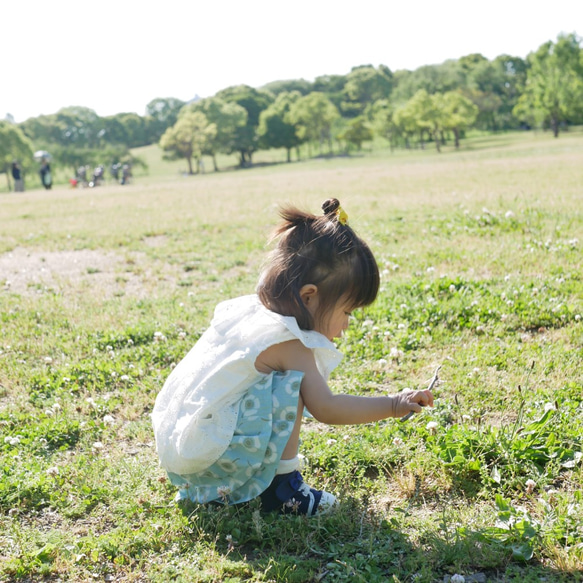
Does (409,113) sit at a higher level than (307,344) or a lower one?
higher

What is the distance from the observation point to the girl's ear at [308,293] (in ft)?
10.7

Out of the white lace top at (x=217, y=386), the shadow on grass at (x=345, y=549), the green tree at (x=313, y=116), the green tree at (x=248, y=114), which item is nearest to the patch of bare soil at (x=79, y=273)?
the white lace top at (x=217, y=386)

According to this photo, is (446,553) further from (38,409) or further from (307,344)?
(38,409)

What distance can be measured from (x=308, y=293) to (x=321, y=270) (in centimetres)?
14

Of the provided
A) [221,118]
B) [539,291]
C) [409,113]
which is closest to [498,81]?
[409,113]

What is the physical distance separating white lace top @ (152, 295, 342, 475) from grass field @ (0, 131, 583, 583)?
1.18 feet

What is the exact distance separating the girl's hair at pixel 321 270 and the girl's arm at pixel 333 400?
170 mm

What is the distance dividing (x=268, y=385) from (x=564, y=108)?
79.1m

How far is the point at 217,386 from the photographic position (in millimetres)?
3262

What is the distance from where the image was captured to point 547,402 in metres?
4.12

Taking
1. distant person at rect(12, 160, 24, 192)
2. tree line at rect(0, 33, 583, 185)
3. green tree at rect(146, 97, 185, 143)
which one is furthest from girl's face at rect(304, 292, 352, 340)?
green tree at rect(146, 97, 185, 143)

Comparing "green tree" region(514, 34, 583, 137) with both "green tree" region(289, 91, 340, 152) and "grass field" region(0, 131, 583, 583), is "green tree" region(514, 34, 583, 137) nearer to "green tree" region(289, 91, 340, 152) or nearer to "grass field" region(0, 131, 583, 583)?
"green tree" region(289, 91, 340, 152)

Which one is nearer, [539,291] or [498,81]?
[539,291]

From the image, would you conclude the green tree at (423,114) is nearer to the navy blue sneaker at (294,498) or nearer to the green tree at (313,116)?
the green tree at (313,116)
